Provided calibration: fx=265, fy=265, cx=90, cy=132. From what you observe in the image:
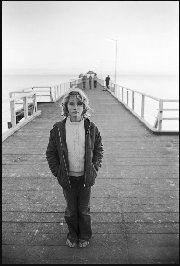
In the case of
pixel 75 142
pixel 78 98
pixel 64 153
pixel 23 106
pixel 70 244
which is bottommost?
pixel 70 244

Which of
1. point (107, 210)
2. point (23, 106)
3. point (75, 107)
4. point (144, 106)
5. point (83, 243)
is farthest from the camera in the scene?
point (144, 106)

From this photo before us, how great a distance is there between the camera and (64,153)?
2.53m

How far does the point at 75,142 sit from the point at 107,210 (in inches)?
52.7

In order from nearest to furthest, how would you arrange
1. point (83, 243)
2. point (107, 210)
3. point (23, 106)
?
point (83, 243), point (107, 210), point (23, 106)

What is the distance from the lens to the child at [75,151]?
2.52 m

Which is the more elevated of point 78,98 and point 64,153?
point 78,98

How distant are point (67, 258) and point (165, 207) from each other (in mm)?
1553

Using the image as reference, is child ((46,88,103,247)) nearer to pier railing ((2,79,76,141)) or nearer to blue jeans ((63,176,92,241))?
blue jeans ((63,176,92,241))

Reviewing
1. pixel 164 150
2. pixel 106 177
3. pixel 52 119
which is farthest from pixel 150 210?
pixel 52 119

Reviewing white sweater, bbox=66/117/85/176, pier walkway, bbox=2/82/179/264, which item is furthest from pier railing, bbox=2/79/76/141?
white sweater, bbox=66/117/85/176

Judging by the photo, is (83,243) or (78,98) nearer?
(78,98)

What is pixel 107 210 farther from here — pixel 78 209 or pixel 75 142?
pixel 75 142

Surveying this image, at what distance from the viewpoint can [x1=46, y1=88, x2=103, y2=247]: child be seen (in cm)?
252

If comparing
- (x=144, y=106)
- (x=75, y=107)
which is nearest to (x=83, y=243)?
(x=75, y=107)
